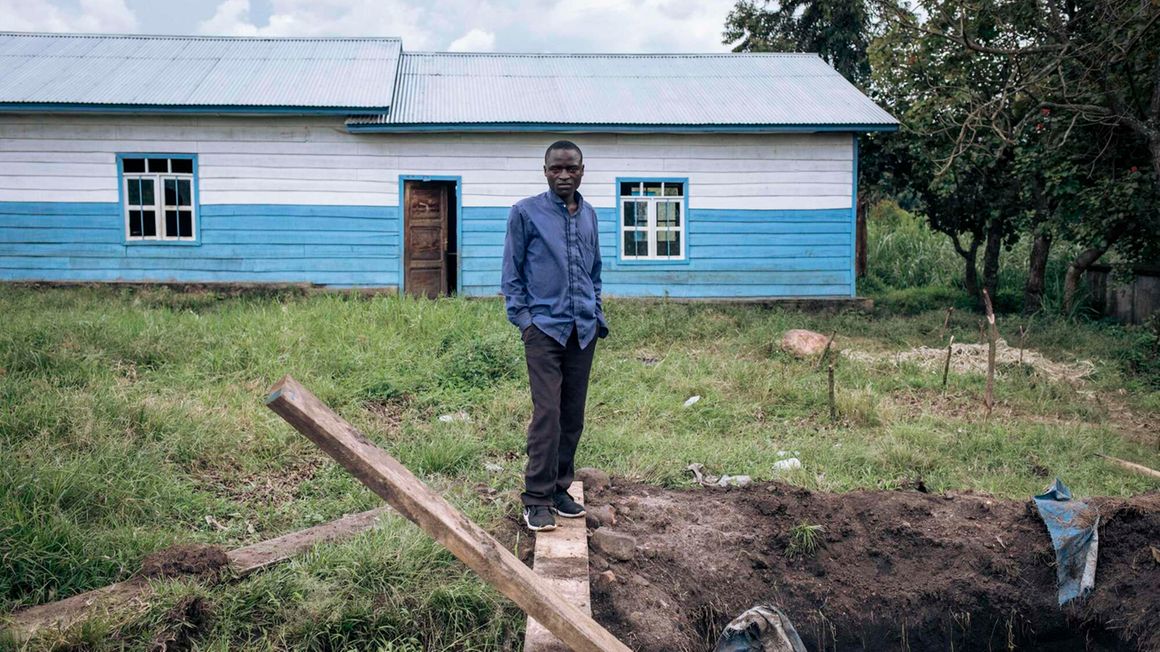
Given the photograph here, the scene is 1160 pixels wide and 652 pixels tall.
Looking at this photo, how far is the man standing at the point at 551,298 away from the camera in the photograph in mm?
4297

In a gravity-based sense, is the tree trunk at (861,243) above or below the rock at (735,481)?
above

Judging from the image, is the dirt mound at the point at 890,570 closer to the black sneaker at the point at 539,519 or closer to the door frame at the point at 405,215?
the black sneaker at the point at 539,519

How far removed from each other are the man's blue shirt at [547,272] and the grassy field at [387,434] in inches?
44.0

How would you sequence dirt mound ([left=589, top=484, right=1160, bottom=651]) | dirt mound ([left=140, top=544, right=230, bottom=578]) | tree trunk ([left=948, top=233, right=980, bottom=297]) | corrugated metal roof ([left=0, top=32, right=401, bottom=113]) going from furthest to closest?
1. tree trunk ([left=948, top=233, right=980, bottom=297])
2. corrugated metal roof ([left=0, top=32, right=401, bottom=113])
3. dirt mound ([left=589, top=484, right=1160, bottom=651])
4. dirt mound ([left=140, top=544, right=230, bottom=578])

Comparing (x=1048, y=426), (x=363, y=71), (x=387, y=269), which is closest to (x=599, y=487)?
(x=1048, y=426)

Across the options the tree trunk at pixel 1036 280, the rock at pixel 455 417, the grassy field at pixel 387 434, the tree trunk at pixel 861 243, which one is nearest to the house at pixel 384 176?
the grassy field at pixel 387 434

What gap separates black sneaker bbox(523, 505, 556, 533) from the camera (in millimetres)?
4477

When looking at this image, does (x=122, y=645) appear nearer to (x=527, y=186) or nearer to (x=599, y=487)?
(x=599, y=487)

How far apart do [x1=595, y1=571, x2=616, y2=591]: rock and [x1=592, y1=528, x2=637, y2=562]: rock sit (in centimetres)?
18

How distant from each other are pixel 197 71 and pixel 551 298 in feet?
38.0

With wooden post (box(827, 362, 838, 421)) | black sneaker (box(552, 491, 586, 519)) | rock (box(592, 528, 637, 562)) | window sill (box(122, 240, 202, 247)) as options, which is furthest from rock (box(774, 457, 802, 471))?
window sill (box(122, 240, 202, 247))

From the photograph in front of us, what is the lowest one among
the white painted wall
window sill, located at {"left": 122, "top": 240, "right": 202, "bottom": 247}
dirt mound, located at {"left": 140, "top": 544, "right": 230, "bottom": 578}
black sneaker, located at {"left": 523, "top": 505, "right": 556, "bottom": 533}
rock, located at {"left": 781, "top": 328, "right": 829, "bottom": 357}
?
dirt mound, located at {"left": 140, "top": 544, "right": 230, "bottom": 578}

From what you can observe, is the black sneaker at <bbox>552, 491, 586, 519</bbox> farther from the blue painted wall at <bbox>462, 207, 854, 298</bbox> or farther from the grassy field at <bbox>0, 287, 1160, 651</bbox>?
the blue painted wall at <bbox>462, 207, 854, 298</bbox>

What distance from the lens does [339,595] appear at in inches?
158
